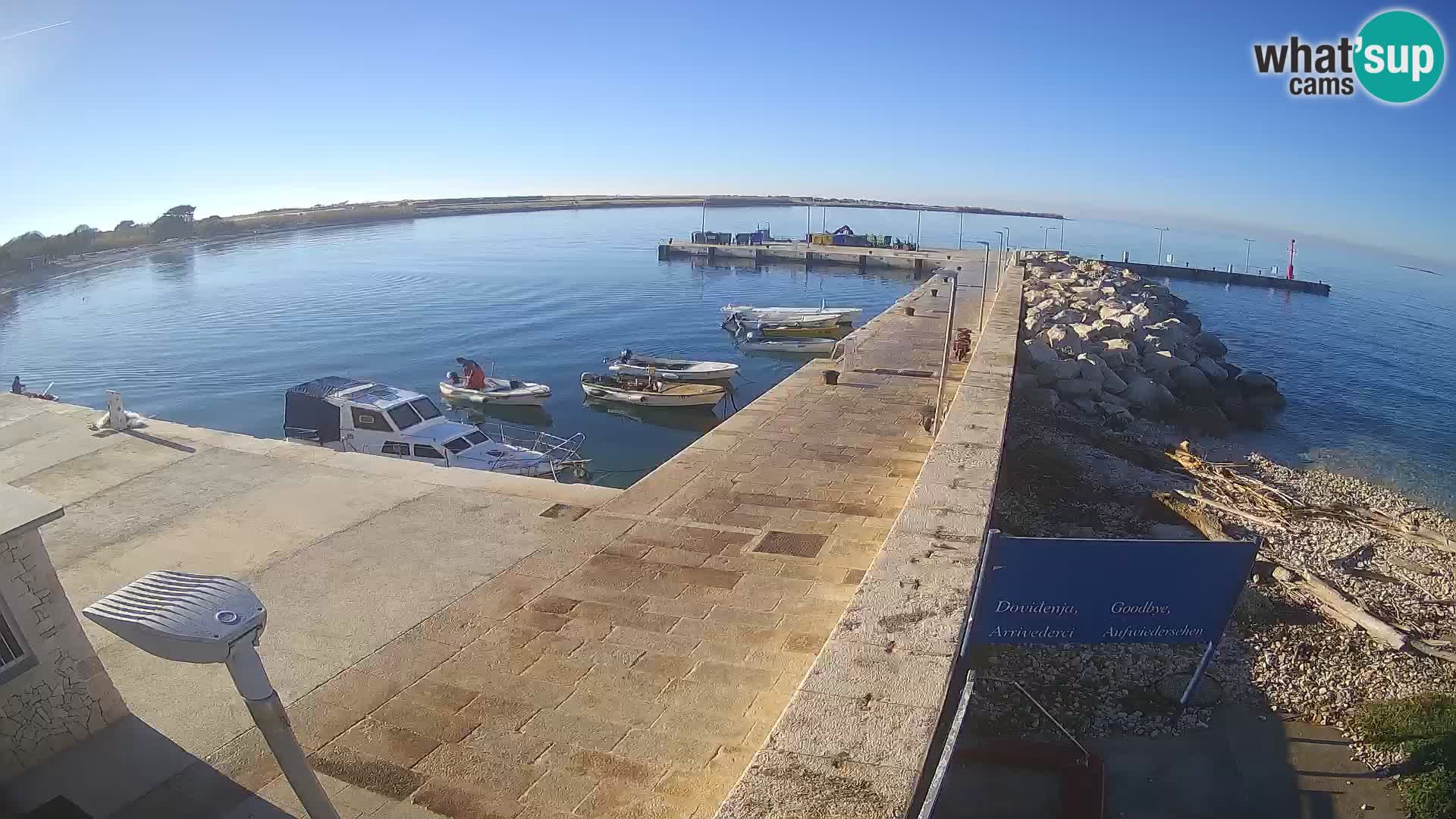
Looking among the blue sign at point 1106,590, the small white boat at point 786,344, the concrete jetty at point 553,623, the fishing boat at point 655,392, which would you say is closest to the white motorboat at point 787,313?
the small white boat at point 786,344

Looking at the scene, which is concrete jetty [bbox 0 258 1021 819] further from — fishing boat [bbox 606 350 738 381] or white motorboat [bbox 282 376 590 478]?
fishing boat [bbox 606 350 738 381]

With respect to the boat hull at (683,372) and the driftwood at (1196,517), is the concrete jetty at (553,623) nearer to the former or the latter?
the driftwood at (1196,517)

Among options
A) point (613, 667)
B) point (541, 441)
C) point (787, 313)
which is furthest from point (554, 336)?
point (613, 667)

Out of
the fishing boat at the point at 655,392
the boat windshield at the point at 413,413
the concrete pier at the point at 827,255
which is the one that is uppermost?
the concrete pier at the point at 827,255

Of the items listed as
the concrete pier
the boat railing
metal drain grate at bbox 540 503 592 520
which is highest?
the concrete pier

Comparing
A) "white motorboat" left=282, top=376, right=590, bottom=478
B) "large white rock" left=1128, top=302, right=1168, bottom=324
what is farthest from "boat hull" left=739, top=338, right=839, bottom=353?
"white motorboat" left=282, top=376, right=590, bottom=478

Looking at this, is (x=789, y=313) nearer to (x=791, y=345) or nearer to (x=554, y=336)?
(x=791, y=345)
